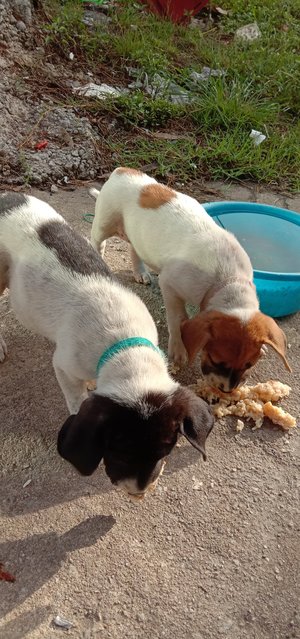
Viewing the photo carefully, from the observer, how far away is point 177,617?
316 centimetres

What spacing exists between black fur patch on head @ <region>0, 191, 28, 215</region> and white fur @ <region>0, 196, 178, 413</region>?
4 centimetres

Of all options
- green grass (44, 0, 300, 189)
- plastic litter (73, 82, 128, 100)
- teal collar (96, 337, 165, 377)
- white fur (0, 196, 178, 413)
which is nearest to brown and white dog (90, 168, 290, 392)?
white fur (0, 196, 178, 413)

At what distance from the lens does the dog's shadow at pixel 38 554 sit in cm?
315

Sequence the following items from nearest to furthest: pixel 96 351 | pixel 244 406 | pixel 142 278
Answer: pixel 96 351 → pixel 244 406 → pixel 142 278

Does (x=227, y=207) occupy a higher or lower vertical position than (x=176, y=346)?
higher

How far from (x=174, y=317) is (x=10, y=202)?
4.72 feet

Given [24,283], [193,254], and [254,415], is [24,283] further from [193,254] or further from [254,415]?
[254,415]

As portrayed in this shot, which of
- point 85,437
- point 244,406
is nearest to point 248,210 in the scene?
point 244,406

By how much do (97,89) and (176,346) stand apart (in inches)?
170

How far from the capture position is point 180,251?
175 inches

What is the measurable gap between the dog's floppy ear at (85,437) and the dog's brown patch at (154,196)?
2393 millimetres

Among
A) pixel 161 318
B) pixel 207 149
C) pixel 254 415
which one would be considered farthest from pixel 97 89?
pixel 254 415

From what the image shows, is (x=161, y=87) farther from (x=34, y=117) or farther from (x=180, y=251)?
(x=180, y=251)

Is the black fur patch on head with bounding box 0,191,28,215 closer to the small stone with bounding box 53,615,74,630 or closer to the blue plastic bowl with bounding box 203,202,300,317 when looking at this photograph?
the blue plastic bowl with bounding box 203,202,300,317
